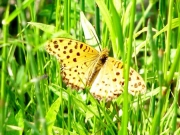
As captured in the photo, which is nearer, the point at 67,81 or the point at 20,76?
the point at 20,76

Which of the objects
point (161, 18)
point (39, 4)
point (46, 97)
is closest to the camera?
point (46, 97)

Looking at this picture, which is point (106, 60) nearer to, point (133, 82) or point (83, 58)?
point (83, 58)

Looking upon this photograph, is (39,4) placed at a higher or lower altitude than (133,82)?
higher

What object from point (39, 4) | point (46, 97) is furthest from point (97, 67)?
point (39, 4)

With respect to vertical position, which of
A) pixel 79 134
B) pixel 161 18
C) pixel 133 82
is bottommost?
pixel 79 134
